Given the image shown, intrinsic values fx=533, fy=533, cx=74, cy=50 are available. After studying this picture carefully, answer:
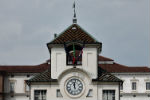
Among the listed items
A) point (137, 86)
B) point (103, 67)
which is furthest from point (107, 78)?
point (137, 86)

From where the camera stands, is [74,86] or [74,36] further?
[74,36]

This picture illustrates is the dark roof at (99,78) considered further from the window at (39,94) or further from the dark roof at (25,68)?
the dark roof at (25,68)

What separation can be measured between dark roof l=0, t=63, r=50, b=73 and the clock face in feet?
166

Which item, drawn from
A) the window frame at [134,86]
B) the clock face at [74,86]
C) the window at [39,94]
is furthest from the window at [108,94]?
the window frame at [134,86]

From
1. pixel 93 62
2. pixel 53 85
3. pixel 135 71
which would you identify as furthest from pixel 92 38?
pixel 135 71

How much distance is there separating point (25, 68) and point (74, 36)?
174ft

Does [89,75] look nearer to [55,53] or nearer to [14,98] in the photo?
[55,53]

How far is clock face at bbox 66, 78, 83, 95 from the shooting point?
58500mm

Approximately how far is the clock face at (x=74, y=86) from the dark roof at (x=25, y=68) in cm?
5052

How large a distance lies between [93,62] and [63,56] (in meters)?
3.39

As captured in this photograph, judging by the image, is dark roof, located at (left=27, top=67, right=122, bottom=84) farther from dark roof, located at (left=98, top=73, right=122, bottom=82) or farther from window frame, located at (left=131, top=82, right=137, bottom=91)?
window frame, located at (left=131, top=82, right=137, bottom=91)

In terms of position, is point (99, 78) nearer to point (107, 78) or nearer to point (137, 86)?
point (107, 78)

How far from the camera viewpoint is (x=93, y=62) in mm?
59094

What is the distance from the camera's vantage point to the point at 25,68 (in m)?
113
